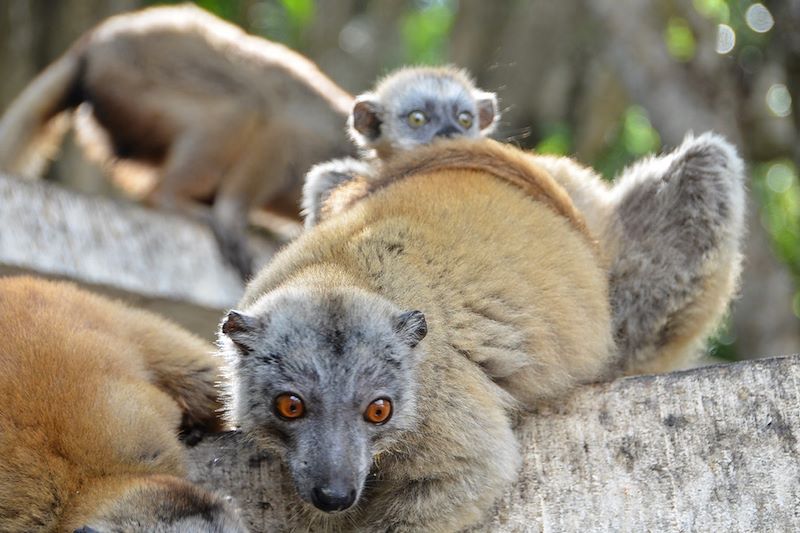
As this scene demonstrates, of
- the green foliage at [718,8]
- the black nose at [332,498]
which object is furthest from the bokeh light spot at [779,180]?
the black nose at [332,498]

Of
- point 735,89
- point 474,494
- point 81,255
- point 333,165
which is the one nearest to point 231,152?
point 81,255

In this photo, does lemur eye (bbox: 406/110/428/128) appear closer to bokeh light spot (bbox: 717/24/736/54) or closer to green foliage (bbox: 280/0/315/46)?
bokeh light spot (bbox: 717/24/736/54)

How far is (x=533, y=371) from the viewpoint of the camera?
5.25m

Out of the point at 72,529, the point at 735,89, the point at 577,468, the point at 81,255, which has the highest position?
the point at 735,89

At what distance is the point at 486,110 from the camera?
342 inches

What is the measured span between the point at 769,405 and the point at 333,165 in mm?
3349

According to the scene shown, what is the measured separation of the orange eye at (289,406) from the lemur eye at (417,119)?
405 cm

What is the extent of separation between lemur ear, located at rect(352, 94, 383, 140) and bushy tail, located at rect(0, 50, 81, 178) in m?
3.68

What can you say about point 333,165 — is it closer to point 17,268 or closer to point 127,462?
point 17,268

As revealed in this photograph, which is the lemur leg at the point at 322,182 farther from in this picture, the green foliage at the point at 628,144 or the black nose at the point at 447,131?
the green foliage at the point at 628,144

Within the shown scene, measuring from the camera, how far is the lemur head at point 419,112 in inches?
→ 327

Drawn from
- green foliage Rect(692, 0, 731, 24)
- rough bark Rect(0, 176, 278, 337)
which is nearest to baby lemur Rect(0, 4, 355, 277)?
rough bark Rect(0, 176, 278, 337)

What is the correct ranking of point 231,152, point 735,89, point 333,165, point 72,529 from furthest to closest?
1. point 735,89
2. point 231,152
3. point 333,165
4. point 72,529

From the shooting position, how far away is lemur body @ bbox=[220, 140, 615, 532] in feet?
15.2
